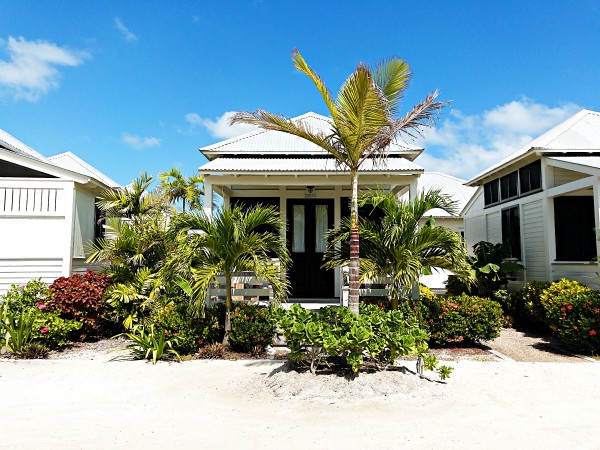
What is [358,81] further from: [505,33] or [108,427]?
[505,33]

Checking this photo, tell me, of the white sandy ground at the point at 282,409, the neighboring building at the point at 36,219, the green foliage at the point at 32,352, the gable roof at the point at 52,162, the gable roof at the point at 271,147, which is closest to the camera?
the white sandy ground at the point at 282,409

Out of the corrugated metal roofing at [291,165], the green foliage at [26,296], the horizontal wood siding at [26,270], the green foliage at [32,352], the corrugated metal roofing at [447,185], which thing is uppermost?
the corrugated metal roofing at [447,185]

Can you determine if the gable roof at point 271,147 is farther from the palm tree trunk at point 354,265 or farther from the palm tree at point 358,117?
the palm tree trunk at point 354,265

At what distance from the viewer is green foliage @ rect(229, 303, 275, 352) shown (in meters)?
7.21

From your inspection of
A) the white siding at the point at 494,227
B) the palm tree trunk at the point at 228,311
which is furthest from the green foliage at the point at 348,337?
the white siding at the point at 494,227

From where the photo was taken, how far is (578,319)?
7.38m

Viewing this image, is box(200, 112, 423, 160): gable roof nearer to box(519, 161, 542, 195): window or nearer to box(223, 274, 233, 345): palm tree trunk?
box(519, 161, 542, 195): window

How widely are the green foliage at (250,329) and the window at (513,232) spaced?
25.0 feet

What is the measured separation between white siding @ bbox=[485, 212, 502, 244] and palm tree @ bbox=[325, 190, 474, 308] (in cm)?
605

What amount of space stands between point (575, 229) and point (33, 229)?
44.6ft

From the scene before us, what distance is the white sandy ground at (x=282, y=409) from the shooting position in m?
3.92

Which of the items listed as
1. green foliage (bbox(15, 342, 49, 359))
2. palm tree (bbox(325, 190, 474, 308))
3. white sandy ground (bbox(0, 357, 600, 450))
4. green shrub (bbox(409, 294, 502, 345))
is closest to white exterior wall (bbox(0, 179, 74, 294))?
green foliage (bbox(15, 342, 49, 359))

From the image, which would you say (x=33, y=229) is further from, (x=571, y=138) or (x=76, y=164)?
(x=571, y=138)

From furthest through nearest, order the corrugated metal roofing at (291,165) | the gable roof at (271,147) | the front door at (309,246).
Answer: the front door at (309,246)
the gable roof at (271,147)
the corrugated metal roofing at (291,165)
